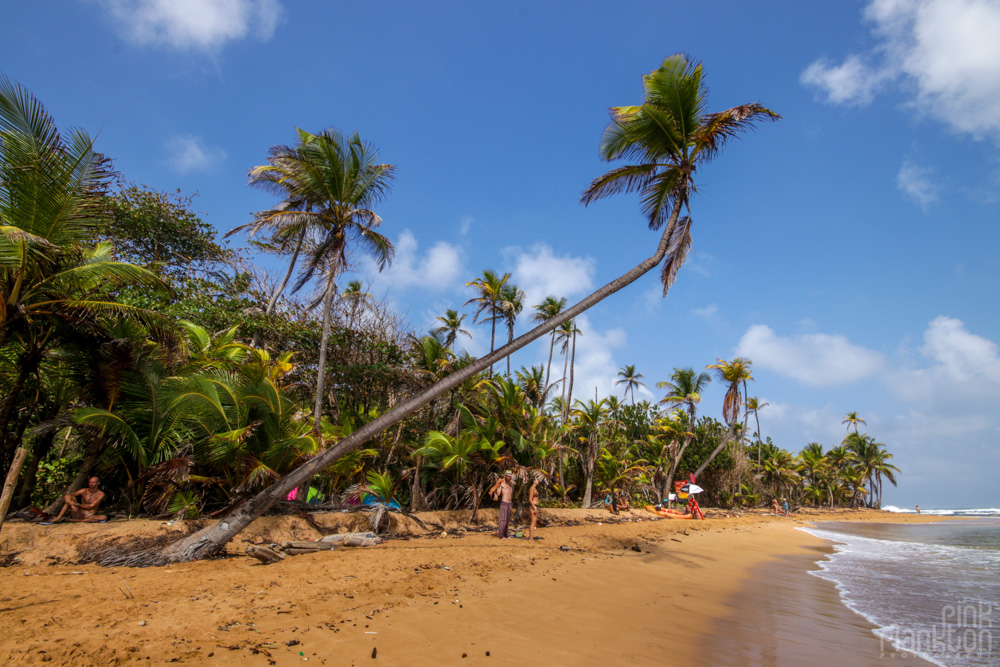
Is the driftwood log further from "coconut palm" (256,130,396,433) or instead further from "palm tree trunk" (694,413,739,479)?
"palm tree trunk" (694,413,739,479)

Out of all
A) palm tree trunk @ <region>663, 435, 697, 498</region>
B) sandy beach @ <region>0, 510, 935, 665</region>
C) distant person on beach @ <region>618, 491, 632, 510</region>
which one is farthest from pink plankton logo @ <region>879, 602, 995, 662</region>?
palm tree trunk @ <region>663, 435, 697, 498</region>

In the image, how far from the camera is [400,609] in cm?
516

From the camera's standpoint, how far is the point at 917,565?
1199 centimetres

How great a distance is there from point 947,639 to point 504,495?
761cm

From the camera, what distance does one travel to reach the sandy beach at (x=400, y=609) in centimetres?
399

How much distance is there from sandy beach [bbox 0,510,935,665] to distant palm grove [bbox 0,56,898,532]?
4.95 ft

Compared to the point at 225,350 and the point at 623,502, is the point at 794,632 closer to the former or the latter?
the point at 225,350

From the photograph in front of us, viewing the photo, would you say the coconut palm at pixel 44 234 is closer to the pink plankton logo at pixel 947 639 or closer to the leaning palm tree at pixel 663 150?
the leaning palm tree at pixel 663 150

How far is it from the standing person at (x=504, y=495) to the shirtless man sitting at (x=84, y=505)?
786 centimetres

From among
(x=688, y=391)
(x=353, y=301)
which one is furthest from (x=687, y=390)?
(x=353, y=301)

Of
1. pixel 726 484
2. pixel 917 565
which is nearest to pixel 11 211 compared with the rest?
pixel 917 565

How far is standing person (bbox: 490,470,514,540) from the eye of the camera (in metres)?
11.0

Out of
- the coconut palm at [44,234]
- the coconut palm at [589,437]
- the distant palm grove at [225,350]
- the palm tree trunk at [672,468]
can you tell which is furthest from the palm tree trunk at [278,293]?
the palm tree trunk at [672,468]

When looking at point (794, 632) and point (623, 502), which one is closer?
point (794, 632)
